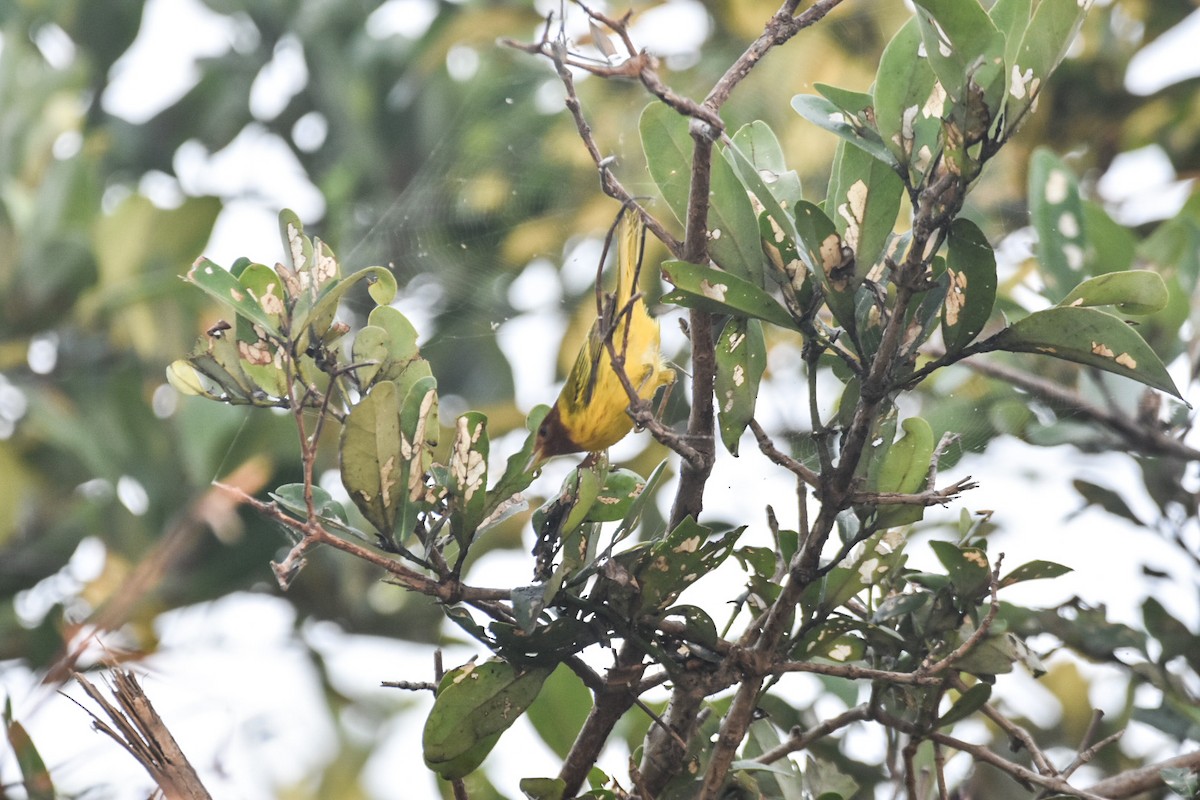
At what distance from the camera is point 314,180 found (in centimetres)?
332

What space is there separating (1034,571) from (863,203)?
0.38 metres

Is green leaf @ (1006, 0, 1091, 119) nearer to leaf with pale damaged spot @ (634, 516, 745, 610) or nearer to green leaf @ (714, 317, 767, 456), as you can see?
green leaf @ (714, 317, 767, 456)

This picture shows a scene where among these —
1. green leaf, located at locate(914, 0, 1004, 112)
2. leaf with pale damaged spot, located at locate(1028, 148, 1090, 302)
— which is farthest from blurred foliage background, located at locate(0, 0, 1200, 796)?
green leaf, located at locate(914, 0, 1004, 112)

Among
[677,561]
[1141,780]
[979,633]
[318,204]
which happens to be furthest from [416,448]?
[318,204]

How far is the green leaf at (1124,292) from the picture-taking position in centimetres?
84

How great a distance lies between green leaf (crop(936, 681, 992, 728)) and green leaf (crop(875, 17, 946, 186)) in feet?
1.59

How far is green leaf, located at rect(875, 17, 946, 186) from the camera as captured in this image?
2.67 feet

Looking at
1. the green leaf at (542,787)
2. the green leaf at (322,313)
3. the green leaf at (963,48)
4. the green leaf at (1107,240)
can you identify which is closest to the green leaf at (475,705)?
the green leaf at (542,787)

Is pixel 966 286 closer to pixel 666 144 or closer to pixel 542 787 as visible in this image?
pixel 666 144

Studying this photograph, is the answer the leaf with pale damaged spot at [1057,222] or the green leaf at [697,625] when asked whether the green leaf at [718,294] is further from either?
the leaf with pale damaged spot at [1057,222]

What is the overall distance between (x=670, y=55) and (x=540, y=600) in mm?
1723

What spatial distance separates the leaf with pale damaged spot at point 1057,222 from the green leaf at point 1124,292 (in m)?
0.88

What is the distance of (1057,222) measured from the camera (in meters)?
1.71

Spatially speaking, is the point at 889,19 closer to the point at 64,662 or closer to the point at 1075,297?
the point at 1075,297
